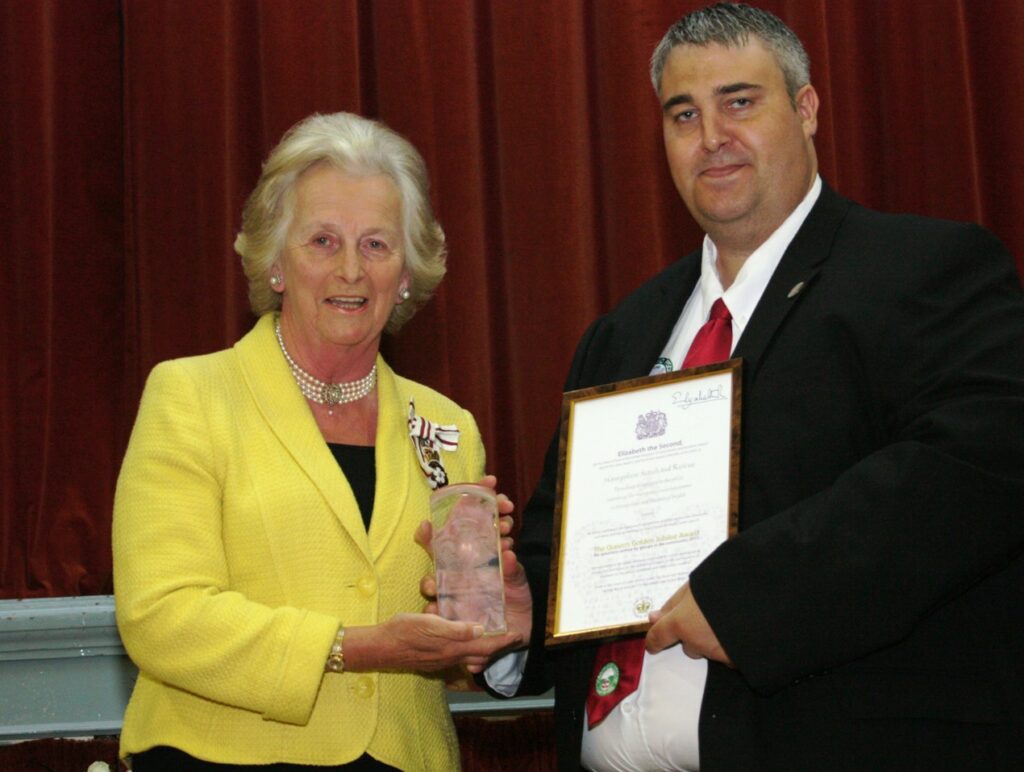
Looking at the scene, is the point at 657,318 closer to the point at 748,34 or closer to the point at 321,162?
the point at 748,34

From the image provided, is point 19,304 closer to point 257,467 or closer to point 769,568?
point 257,467

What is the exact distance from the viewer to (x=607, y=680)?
7.82 feet

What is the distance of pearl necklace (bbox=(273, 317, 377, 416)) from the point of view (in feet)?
8.87

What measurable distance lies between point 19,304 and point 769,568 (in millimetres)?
2634

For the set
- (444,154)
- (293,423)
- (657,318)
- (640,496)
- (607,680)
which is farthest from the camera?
(444,154)

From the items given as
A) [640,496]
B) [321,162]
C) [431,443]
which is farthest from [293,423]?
[640,496]

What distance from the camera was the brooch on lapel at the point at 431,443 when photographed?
105 inches

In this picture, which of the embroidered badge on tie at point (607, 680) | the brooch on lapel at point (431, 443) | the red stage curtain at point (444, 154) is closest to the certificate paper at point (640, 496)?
the embroidered badge on tie at point (607, 680)

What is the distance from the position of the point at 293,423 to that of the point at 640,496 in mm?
717

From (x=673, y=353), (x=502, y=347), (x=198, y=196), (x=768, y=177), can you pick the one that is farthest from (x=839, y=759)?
(x=198, y=196)

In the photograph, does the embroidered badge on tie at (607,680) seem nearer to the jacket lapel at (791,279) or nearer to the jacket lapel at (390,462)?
the jacket lapel at (390,462)

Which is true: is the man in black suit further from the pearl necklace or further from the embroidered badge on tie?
the pearl necklace

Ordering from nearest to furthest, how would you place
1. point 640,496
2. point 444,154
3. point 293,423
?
1. point 640,496
2. point 293,423
3. point 444,154

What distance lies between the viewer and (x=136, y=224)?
389 cm
